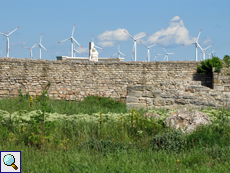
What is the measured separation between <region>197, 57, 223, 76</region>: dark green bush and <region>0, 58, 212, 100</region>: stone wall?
1.37 ft

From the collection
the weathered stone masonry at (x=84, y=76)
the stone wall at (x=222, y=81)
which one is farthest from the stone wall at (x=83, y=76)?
the stone wall at (x=222, y=81)

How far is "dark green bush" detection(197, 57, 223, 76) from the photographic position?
16469 mm

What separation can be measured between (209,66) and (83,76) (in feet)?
27.3

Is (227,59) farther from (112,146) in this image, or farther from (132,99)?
(112,146)

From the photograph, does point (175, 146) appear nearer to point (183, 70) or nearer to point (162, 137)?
point (162, 137)

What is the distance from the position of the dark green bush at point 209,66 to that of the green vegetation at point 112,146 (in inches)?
384

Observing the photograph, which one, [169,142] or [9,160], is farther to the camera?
[169,142]

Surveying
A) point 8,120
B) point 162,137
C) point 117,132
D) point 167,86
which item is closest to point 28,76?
point 167,86

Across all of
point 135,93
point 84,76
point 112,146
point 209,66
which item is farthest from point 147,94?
point 209,66

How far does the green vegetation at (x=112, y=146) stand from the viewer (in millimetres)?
4578

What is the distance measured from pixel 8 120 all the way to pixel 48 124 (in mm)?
1681

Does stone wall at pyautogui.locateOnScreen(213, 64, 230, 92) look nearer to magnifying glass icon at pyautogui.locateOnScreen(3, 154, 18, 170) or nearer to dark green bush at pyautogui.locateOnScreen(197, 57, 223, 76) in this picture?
dark green bush at pyautogui.locateOnScreen(197, 57, 223, 76)

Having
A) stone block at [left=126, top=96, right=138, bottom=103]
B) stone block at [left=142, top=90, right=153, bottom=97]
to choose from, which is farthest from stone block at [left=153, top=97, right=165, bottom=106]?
stone block at [left=126, top=96, right=138, bottom=103]

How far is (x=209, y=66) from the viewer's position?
17.4m
